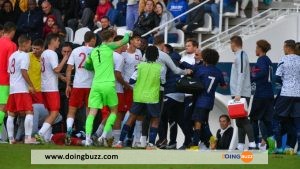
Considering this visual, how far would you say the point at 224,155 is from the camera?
70.0 ft

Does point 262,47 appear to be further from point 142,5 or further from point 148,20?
point 142,5

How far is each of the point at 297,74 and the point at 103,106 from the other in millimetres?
3461

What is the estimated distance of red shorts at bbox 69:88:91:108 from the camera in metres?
24.2

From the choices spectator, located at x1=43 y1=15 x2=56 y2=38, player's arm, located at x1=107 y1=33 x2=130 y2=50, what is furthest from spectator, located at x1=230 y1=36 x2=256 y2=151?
spectator, located at x1=43 y1=15 x2=56 y2=38

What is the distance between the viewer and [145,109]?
2361cm

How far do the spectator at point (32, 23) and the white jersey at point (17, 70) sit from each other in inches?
216

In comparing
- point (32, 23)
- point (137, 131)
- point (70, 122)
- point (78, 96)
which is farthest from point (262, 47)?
point (32, 23)

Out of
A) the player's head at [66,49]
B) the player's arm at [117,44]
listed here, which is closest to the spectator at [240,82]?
the player's arm at [117,44]

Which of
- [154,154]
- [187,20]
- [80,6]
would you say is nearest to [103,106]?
[154,154]

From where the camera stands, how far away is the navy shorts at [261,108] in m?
23.9

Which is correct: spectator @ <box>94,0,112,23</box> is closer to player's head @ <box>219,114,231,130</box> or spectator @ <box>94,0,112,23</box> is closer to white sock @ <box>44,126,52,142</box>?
white sock @ <box>44,126,52,142</box>

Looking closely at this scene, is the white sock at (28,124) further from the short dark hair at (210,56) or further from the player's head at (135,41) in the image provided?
the short dark hair at (210,56)

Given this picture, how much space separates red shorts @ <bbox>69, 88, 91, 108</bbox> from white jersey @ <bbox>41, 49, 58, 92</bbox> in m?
0.33

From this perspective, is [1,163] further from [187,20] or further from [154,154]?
[187,20]
